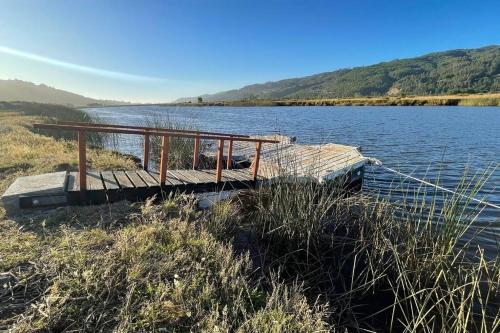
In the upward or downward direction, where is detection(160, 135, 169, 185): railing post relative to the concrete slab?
upward

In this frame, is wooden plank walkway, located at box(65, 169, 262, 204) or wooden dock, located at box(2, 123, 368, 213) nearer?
wooden dock, located at box(2, 123, 368, 213)

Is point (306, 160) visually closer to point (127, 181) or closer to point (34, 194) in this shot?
point (127, 181)

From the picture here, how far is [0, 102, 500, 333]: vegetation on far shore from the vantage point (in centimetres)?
260

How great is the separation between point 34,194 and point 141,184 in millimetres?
1669

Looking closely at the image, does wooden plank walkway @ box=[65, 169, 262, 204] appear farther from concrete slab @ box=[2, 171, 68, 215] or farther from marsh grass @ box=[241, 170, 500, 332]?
marsh grass @ box=[241, 170, 500, 332]

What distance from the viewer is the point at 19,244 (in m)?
3.49

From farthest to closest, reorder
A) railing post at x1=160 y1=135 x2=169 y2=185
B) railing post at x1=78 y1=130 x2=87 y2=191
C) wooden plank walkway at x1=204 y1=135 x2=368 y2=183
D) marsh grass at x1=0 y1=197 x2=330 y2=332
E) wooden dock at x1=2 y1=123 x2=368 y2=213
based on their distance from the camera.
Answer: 1. wooden plank walkway at x1=204 y1=135 x2=368 y2=183
2. railing post at x1=160 y1=135 x2=169 y2=185
3. railing post at x1=78 y1=130 x2=87 y2=191
4. wooden dock at x1=2 y1=123 x2=368 y2=213
5. marsh grass at x1=0 y1=197 x2=330 y2=332

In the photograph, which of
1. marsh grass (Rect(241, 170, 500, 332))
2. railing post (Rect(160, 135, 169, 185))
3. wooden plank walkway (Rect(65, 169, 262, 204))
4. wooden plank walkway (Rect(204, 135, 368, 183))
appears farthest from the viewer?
wooden plank walkway (Rect(204, 135, 368, 183))

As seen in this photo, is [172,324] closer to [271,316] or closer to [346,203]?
[271,316]

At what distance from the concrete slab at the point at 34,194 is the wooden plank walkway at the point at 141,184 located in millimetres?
143

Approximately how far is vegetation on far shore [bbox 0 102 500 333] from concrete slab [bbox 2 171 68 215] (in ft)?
0.80

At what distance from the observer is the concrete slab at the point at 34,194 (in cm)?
464

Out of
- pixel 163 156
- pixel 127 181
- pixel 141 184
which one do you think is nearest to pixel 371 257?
pixel 163 156

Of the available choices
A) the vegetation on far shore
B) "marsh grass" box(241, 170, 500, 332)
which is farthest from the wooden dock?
"marsh grass" box(241, 170, 500, 332)
